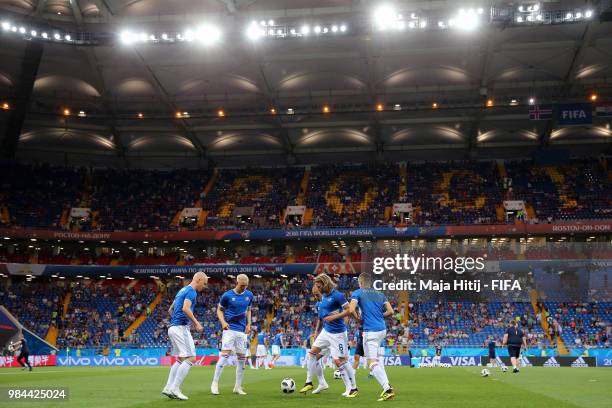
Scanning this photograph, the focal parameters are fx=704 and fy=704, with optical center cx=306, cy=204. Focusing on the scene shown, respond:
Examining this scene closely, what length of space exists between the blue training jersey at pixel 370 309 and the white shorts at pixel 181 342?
3371 millimetres

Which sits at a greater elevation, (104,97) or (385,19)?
(104,97)

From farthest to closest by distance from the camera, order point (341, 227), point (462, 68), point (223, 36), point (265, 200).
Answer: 1. point (265, 200)
2. point (341, 227)
3. point (462, 68)
4. point (223, 36)

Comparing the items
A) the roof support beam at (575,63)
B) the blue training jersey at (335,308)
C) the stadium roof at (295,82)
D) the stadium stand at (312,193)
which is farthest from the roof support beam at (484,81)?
the blue training jersey at (335,308)

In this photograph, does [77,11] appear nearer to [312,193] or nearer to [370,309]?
[312,193]

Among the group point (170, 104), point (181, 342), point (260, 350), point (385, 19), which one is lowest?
point (260, 350)

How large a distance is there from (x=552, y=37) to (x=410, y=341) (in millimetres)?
21951

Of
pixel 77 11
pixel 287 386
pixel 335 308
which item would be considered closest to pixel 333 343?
pixel 335 308

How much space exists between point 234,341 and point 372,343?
10.1 ft

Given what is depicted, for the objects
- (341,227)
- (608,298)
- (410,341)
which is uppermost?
(341,227)

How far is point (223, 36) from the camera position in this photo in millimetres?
43344

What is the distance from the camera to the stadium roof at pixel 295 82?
147 ft

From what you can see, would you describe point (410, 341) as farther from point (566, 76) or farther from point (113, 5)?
point (113, 5)

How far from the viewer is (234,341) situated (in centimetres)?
1505

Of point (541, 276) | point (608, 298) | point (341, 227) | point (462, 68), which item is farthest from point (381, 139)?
point (608, 298)
